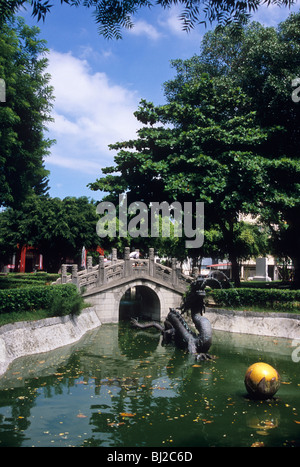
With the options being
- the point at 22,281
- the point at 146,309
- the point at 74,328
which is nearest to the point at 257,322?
the point at 74,328

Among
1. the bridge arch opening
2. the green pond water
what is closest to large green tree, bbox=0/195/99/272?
the bridge arch opening

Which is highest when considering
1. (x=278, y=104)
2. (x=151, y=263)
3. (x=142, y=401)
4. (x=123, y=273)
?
(x=278, y=104)

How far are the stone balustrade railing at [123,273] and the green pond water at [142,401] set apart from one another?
26.1 ft

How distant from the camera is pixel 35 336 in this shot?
1391cm

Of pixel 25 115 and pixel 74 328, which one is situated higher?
pixel 25 115

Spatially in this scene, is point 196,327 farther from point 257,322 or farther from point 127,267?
point 127,267

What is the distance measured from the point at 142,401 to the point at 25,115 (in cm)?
1902

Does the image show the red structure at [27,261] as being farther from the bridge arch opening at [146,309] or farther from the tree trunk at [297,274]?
the tree trunk at [297,274]

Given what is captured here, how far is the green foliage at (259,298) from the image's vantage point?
63.1 ft

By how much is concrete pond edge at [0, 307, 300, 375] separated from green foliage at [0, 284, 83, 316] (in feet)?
1.47

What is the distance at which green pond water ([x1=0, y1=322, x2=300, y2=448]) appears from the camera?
23.2 ft

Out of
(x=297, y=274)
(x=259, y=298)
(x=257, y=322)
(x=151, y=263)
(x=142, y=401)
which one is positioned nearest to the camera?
(x=142, y=401)

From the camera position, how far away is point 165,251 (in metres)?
39.5

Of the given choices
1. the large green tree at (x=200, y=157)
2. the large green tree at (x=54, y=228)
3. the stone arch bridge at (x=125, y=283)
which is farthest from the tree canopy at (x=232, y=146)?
A: the large green tree at (x=54, y=228)
